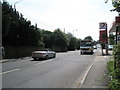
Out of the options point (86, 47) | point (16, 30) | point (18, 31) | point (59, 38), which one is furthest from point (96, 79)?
point (59, 38)

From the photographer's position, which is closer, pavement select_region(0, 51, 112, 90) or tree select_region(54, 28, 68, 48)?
pavement select_region(0, 51, 112, 90)

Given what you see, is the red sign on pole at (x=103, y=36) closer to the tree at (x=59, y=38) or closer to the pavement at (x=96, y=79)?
the tree at (x=59, y=38)

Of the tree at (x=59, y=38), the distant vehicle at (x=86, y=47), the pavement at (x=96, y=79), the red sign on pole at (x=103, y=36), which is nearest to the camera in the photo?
the pavement at (x=96, y=79)

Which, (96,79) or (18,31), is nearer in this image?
(96,79)

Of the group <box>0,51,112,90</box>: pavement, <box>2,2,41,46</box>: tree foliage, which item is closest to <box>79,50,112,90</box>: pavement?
<box>0,51,112,90</box>: pavement

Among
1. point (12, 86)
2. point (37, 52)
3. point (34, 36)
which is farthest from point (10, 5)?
point (12, 86)

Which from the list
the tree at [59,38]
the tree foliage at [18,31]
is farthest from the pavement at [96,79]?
the tree at [59,38]

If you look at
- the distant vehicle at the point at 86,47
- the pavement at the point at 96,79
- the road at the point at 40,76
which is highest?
the distant vehicle at the point at 86,47

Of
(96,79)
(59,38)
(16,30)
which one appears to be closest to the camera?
(96,79)

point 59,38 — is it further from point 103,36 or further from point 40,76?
point 40,76

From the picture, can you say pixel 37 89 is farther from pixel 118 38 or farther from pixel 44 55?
pixel 44 55

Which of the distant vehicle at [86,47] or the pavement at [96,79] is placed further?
the distant vehicle at [86,47]

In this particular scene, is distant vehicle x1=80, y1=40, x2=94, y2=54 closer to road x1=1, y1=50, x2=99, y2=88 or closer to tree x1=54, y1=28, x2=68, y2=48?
tree x1=54, y1=28, x2=68, y2=48

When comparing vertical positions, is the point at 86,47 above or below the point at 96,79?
above
